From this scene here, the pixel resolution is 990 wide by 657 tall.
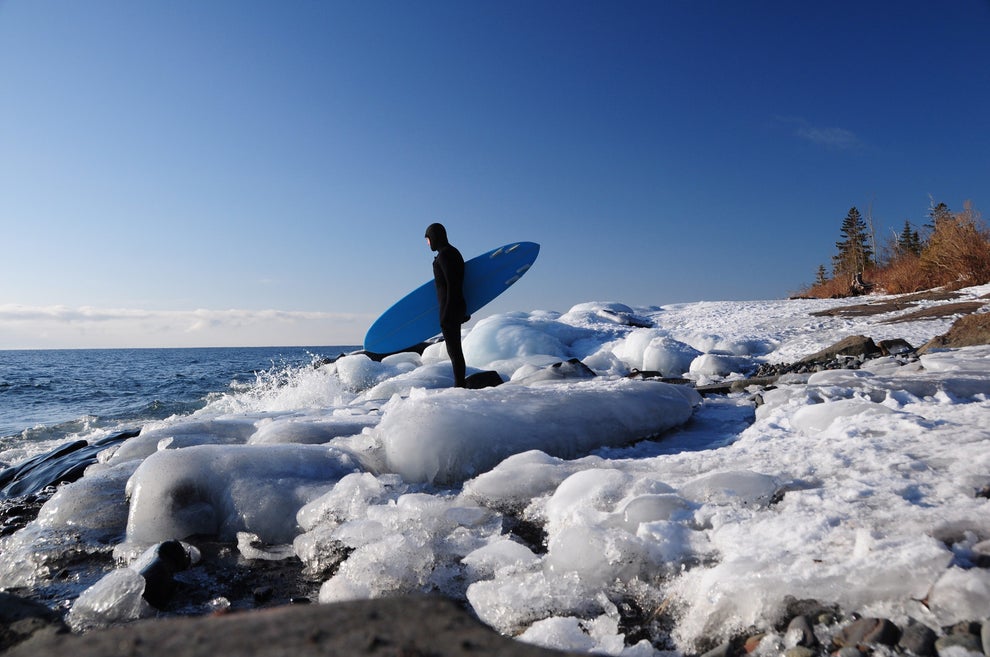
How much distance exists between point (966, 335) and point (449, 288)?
5034mm

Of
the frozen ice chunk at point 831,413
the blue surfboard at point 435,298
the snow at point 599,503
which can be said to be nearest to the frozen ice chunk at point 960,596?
the snow at point 599,503

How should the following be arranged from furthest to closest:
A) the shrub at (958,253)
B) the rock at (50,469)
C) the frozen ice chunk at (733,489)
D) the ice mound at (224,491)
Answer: the shrub at (958,253) → the rock at (50,469) → the ice mound at (224,491) → the frozen ice chunk at (733,489)

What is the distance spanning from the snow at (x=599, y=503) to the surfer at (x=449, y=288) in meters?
1.40

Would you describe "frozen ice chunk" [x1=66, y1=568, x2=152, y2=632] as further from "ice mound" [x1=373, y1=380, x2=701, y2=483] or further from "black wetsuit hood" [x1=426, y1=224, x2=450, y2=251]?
"black wetsuit hood" [x1=426, y1=224, x2=450, y2=251]

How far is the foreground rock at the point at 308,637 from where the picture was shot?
0.58 meters

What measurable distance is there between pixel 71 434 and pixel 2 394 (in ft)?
34.7

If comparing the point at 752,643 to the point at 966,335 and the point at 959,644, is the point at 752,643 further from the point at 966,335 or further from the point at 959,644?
the point at 966,335

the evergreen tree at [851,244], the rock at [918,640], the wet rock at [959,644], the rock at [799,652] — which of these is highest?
the evergreen tree at [851,244]

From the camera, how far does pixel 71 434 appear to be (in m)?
7.04

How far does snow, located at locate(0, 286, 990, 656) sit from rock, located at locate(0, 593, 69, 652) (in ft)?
1.84

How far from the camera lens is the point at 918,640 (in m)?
1.00

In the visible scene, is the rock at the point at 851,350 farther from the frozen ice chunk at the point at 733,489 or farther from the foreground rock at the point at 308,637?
the foreground rock at the point at 308,637

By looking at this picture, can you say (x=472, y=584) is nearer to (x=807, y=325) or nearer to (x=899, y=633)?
(x=899, y=633)

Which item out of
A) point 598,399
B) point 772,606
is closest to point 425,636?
point 772,606
